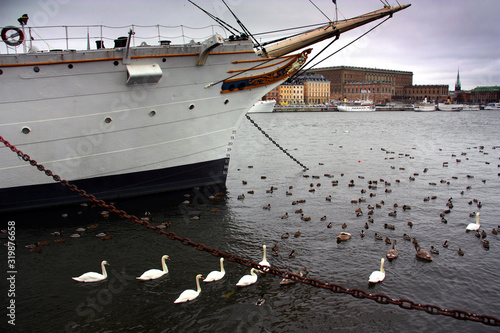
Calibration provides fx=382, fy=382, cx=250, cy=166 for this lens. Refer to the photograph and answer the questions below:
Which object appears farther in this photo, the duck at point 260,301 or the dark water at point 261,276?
the duck at point 260,301

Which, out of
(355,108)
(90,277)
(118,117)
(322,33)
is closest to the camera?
(90,277)

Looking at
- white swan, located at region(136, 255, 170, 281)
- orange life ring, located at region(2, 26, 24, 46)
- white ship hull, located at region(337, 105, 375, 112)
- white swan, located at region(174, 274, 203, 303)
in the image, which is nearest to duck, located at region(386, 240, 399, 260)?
white swan, located at region(174, 274, 203, 303)

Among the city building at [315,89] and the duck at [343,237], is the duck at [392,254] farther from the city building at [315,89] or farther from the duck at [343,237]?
the city building at [315,89]

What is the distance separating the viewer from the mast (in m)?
15.0

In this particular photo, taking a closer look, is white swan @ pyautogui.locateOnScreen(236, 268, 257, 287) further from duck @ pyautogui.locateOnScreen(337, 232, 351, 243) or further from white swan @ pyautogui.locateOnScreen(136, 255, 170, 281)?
duck @ pyautogui.locateOnScreen(337, 232, 351, 243)

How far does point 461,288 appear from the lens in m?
9.11

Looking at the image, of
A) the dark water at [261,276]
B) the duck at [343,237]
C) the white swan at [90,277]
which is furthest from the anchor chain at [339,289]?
the duck at [343,237]

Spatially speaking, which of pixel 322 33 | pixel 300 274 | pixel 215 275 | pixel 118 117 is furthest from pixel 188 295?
pixel 322 33

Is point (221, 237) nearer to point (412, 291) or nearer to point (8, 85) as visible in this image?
point (412, 291)

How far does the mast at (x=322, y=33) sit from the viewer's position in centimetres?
1498

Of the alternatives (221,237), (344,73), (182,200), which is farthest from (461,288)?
(344,73)

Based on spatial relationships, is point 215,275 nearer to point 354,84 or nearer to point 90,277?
point 90,277

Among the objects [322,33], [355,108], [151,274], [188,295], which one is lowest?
[188,295]

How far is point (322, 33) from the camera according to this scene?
49.7 ft
